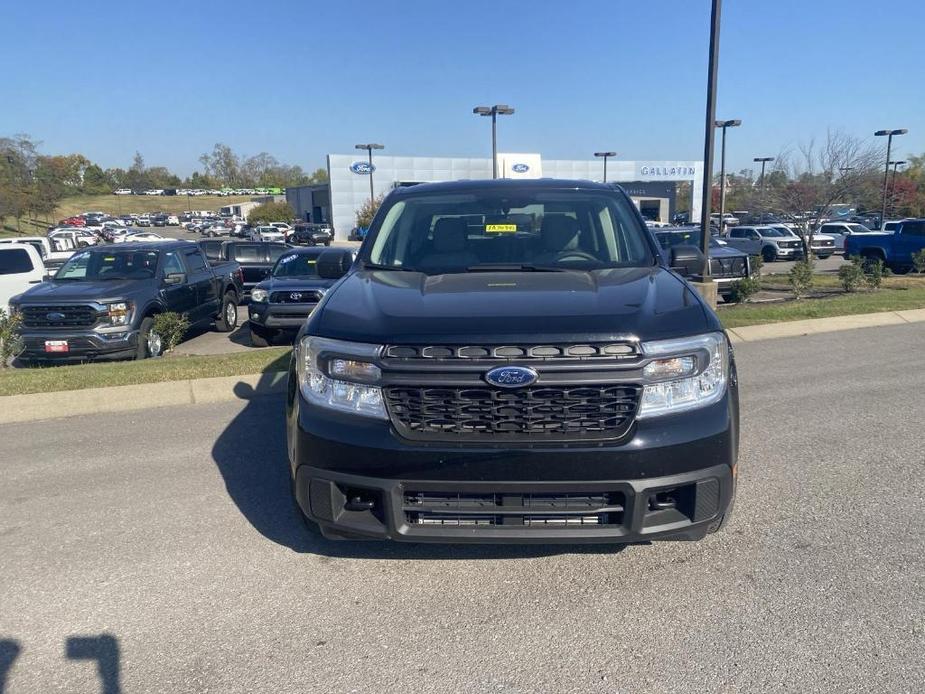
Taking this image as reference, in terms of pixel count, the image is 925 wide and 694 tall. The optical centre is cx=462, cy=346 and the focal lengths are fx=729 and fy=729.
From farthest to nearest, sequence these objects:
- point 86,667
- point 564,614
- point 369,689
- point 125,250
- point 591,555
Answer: point 125,250, point 591,555, point 564,614, point 86,667, point 369,689

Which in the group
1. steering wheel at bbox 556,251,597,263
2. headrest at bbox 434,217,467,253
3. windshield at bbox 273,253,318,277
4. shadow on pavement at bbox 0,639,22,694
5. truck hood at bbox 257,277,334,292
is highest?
headrest at bbox 434,217,467,253

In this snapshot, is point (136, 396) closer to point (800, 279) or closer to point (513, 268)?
point (513, 268)

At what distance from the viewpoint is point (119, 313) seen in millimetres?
9656

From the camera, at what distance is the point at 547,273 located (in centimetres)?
388

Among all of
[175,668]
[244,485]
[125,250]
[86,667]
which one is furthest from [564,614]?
[125,250]

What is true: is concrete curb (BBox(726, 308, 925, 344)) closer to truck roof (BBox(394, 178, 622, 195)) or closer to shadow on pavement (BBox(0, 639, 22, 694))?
truck roof (BBox(394, 178, 622, 195))

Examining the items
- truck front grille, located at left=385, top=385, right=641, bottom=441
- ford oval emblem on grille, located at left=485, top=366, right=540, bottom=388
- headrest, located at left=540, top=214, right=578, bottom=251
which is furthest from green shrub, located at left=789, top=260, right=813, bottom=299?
ford oval emblem on grille, located at left=485, top=366, right=540, bottom=388

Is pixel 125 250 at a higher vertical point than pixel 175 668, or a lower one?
higher

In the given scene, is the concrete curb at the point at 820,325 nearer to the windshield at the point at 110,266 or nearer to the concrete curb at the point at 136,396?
the concrete curb at the point at 136,396

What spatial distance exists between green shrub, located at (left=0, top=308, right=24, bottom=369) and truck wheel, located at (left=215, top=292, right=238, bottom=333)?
451 cm

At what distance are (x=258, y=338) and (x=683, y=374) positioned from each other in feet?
29.9

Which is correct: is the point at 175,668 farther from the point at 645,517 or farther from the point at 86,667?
the point at 645,517

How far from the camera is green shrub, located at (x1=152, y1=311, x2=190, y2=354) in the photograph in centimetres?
995

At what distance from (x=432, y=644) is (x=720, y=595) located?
51.2 inches
